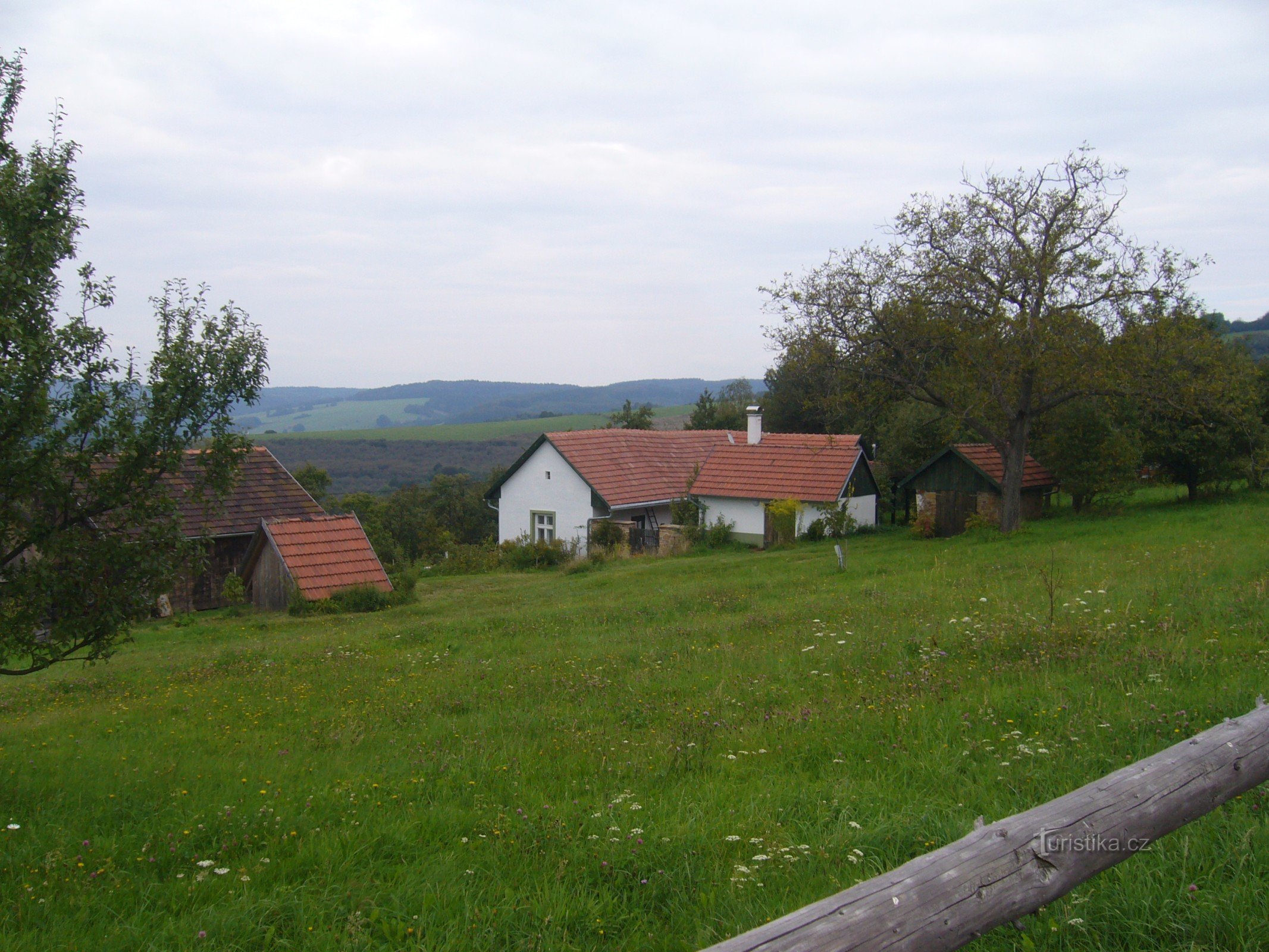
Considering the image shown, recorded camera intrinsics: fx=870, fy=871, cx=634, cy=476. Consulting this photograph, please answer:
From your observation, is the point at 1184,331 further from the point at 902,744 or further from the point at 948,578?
the point at 902,744

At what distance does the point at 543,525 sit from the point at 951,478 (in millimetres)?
16364

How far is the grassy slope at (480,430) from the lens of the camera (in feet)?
396

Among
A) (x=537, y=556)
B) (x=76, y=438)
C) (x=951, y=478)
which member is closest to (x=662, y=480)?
(x=537, y=556)

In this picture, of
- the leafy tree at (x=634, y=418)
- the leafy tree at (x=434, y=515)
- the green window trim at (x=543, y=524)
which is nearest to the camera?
the green window trim at (x=543, y=524)

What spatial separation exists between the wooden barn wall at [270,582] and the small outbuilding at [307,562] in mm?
17

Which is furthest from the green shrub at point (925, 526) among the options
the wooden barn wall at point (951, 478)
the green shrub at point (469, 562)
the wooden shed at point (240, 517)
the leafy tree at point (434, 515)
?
the leafy tree at point (434, 515)

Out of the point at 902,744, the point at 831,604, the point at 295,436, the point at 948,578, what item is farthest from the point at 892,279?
the point at 295,436

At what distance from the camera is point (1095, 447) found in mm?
27203

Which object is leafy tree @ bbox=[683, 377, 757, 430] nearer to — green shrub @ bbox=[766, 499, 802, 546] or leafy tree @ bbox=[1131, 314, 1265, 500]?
green shrub @ bbox=[766, 499, 802, 546]

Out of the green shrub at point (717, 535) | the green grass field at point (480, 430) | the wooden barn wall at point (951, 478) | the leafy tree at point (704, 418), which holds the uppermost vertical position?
the green grass field at point (480, 430)

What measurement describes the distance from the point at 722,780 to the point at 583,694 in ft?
10.3

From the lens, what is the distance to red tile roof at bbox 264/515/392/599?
78.1 feet

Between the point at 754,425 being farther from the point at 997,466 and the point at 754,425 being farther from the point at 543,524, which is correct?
the point at 997,466

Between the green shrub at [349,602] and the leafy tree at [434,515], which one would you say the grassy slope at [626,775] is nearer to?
the green shrub at [349,602]
